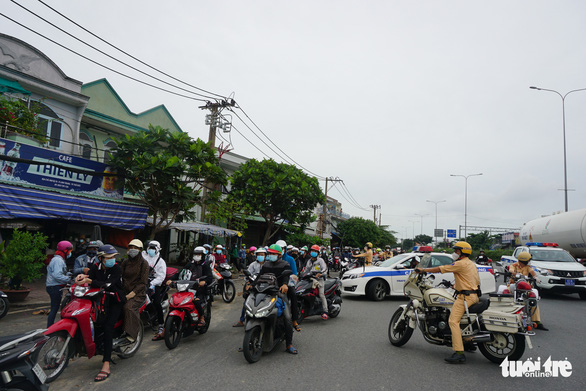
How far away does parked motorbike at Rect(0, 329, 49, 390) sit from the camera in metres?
2.92

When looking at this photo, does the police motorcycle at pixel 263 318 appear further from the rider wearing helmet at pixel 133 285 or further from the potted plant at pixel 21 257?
the potted plant at pixel 21 257

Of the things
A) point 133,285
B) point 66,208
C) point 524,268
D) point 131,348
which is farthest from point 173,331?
point 66,208

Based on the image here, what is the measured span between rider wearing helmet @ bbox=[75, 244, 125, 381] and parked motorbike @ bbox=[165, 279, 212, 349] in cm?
99

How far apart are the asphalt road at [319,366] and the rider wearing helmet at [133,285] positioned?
1.72 feet

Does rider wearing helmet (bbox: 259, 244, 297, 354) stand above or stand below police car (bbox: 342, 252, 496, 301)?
→ above

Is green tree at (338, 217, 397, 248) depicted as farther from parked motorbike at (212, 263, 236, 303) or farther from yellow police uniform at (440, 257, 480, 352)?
yellow police uniform at (440, 257, 480, 352)

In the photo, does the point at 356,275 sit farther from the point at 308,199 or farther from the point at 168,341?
the point at 308,199

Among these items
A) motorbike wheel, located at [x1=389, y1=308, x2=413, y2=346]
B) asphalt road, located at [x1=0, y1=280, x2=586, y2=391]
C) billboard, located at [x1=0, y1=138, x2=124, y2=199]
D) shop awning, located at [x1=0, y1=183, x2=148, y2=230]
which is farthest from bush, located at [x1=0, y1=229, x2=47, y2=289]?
motorbike wheel, located at [x1=389, y1=308, x2=413, y2=346]

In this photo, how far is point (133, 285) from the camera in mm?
5262

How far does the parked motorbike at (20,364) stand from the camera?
2922 millimetres

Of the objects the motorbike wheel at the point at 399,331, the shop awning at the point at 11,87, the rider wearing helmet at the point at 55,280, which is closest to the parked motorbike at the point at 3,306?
the rider wearing helmet at the point at 55,280

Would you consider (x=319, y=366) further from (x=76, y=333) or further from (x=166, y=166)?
(x=166, y=166)

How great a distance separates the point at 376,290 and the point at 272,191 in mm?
11015

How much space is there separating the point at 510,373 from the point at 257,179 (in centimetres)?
1748
